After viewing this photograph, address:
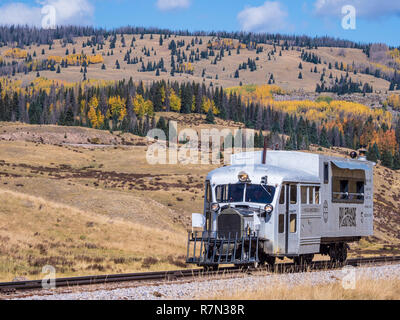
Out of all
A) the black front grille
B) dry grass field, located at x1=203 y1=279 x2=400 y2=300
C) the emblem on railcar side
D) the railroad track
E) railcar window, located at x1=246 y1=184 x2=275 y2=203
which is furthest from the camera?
the emblem on railcar side

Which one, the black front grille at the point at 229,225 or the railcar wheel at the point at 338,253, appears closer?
the black front grille at the point at 229,225

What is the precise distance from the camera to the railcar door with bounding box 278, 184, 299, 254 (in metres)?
19.0

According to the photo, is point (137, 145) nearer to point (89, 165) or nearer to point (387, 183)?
point (89, 165)

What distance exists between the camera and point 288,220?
1928 cm

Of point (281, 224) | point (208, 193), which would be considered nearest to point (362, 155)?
point (281, 224)

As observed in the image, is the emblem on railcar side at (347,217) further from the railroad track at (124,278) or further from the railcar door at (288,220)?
the railcar door at (288,220)

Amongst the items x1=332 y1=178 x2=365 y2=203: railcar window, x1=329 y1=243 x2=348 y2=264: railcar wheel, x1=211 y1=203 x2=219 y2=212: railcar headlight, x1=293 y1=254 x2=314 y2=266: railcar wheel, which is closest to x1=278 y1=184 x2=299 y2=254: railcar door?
x1=293 y1=254 x2=314 y2=266: railcar wheel

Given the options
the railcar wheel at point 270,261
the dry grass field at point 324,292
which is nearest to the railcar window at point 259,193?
the railcar wheel at point 270,261

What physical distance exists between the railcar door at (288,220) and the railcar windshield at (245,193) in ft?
1.48

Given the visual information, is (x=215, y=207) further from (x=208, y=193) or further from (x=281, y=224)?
(x=281, y=224)

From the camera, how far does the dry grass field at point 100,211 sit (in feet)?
85.3

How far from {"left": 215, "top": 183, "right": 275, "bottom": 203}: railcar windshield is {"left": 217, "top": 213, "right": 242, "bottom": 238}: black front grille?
0.91 m

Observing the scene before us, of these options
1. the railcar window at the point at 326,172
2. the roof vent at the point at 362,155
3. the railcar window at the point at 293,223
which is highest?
the roof vent at the point at 362,155

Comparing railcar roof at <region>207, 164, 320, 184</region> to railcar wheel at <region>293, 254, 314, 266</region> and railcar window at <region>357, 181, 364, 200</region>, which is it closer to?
railcar wheel at <region>293, 254, 314, 266</region>
